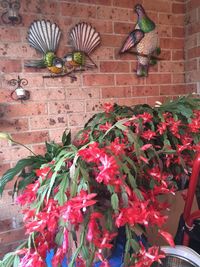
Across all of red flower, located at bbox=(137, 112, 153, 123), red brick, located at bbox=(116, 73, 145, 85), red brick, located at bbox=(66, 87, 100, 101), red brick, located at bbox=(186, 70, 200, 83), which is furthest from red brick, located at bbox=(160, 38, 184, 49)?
red flower, located at bbox=(137, 112, 153, 123)

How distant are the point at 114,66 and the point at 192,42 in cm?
65

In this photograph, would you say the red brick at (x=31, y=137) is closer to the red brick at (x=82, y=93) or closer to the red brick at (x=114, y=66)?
the red brick at (x=82, y=93)

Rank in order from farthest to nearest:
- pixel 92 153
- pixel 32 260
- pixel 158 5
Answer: pixel 158 5 → pixel 92 153 → pixel 32 260

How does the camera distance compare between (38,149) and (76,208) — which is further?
(38,149)

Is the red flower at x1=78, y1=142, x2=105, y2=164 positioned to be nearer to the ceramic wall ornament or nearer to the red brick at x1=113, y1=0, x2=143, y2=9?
the ceramic wall ornament

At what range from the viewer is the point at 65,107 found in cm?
155

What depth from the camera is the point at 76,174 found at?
71cm

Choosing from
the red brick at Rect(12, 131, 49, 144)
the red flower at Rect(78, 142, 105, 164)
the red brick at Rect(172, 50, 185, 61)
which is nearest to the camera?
the red flower at Rect(78, 142, 105, 164)

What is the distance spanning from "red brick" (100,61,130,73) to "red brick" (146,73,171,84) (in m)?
0.20

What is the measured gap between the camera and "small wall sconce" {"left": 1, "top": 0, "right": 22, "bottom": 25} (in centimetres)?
135

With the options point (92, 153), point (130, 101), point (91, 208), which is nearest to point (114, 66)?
point (130, 101)

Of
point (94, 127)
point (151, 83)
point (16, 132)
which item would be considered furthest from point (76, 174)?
point (151, 83)

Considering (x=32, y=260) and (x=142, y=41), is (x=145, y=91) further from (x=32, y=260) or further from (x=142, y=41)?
(x=32, y=260)

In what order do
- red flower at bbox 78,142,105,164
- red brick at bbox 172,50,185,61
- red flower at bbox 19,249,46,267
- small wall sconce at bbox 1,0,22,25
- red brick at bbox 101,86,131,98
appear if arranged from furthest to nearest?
red brick at bbox 172,50,185,61 < red brick at bbox 101,86,131,98 < small wall sconce at bbox 1,0,22,25 < red flower at bbox 78,142,105,164 < red flower at bbox 19,249,46,267
